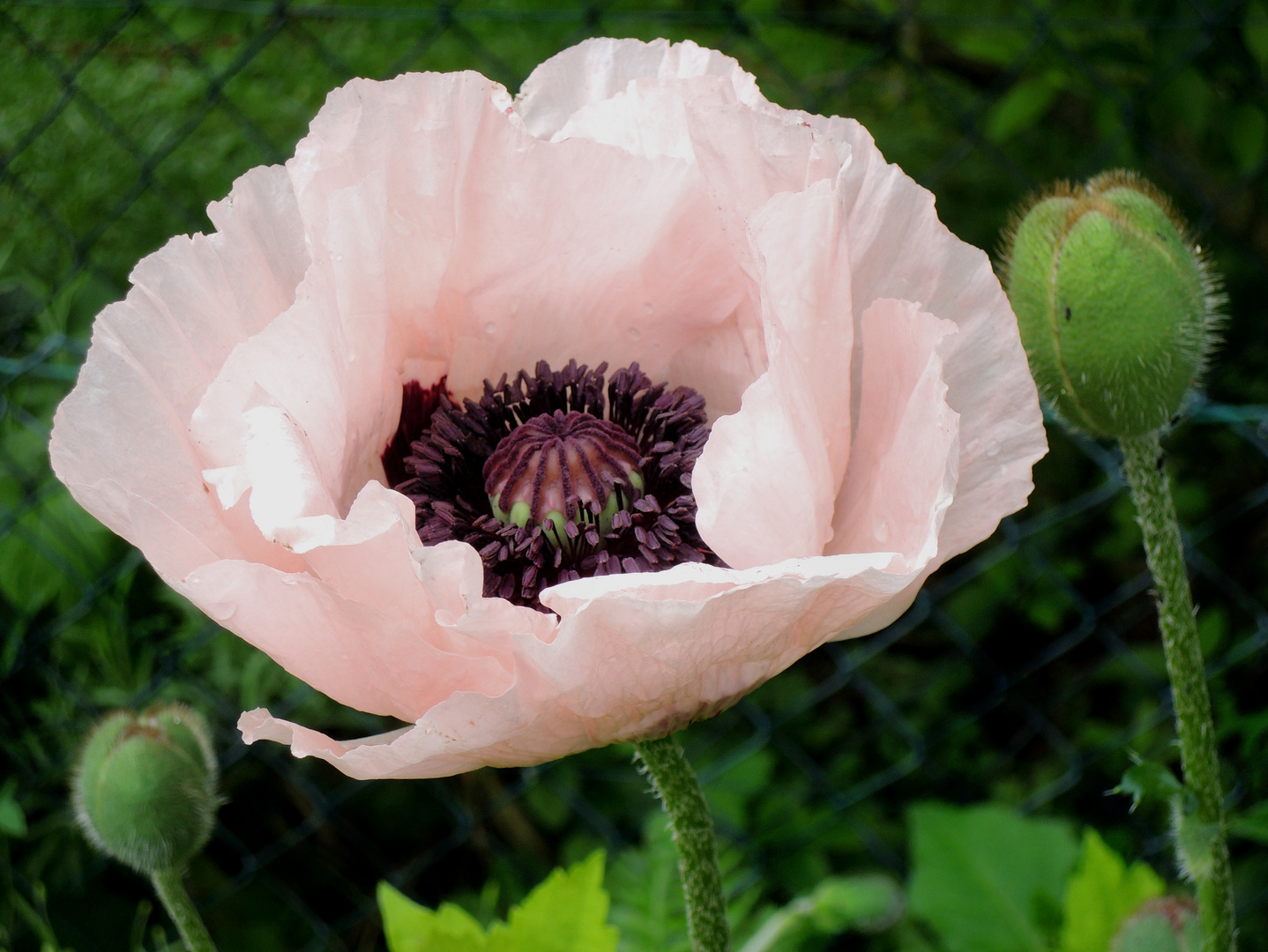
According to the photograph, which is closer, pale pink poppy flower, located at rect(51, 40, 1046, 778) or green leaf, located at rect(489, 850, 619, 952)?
pale pink poppy flower, located at rect(51, 40, 1046, 778)

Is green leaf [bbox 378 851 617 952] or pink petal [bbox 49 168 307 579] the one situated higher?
pink petal [bbox 49 168 307 579]

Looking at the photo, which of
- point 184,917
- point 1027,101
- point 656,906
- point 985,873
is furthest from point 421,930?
point 1027,101

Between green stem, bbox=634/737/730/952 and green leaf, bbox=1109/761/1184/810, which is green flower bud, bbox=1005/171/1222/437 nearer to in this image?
green leaf, bbox=1109/761/1184/810

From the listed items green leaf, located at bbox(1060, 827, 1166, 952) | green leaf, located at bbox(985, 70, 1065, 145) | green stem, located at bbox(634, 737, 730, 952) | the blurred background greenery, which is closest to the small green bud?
green leaf, located at bbox(1060, 827, 1166, 952)

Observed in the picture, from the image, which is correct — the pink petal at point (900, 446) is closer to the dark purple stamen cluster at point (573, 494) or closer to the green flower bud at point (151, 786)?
the dark purple stamen cluster at point (573, 494)

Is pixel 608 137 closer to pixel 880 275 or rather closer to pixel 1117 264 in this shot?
pixel 880 275

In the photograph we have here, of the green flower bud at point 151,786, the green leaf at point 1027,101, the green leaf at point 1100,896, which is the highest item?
the green leaf at point 1027,101

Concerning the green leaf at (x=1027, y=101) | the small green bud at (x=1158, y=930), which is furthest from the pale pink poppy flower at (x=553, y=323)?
the green leaf at (x=1027, y=101)
